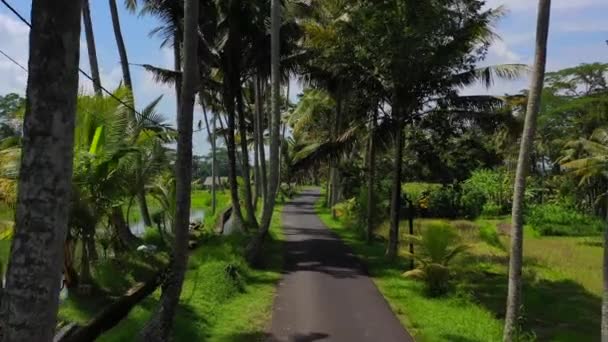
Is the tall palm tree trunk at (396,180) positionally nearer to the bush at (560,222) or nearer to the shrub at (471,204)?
the bush at (560,222)

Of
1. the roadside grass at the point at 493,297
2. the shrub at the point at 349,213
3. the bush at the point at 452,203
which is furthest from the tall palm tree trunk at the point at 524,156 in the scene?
the bush at the point at 452,203

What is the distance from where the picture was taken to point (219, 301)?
39.5 ft

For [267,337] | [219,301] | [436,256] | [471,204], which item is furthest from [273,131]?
[471,204]

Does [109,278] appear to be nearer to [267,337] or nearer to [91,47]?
[267,337]

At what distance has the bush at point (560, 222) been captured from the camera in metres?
31.6

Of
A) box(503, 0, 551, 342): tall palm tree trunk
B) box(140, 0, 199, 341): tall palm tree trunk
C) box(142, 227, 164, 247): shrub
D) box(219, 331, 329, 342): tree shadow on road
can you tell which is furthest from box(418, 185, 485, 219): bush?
box(140, 0, 199, 341): tall palm tree trunk

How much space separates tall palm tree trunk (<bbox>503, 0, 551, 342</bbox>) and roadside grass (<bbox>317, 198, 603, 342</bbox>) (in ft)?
2.27

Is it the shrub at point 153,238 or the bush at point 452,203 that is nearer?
the shrub at point 153,238

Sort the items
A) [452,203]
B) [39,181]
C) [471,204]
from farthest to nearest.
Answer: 1. [471,204]
2. [452,203]
3. [39,181]

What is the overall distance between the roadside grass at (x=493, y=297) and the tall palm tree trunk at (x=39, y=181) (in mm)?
7014

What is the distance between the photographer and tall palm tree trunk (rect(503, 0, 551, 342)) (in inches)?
359

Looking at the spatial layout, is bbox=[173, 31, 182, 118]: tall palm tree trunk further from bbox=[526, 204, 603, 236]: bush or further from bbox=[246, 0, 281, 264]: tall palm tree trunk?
bbox=[526, 204, 603, 236]: bush

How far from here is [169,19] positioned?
2016 centimetres

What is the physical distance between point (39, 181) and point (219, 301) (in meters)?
8.70
